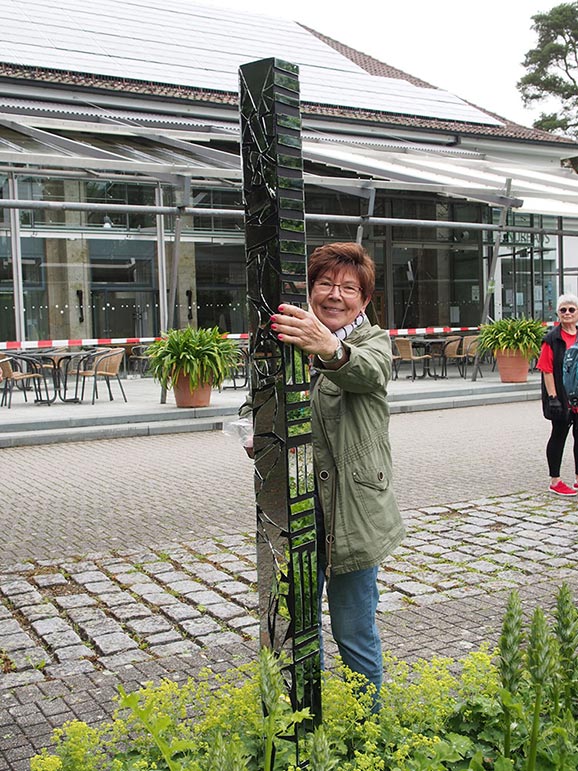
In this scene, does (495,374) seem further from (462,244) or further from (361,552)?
(361,552)

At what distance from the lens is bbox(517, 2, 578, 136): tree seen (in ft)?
159

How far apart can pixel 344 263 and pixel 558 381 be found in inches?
239

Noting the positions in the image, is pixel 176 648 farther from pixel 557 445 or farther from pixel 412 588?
pixel 557 445

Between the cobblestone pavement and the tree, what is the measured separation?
42.0 meters

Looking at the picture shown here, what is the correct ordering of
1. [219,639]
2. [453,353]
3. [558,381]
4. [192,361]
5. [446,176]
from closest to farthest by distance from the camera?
[219,639] < [558,381] < [192,361] < [446,176] < [453,353]

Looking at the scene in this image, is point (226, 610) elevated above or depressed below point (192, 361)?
below

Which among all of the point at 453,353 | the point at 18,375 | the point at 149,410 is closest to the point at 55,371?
the point at 18,375

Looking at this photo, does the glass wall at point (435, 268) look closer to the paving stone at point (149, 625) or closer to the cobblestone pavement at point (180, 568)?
the cobblestone pavement at point (180, 568)

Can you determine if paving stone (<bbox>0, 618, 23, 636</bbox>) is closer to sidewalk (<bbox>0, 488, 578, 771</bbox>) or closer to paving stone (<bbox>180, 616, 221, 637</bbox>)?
sidewalk (<bbox>0, 488, 578, 771</bbox>)

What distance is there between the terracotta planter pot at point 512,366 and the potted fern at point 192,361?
651cm

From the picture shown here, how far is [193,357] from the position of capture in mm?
14461

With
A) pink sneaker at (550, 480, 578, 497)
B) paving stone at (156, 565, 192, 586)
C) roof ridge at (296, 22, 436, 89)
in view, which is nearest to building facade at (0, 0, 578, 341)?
roof ridge at (296, 22, 436, 89)

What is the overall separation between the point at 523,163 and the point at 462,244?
14.1 feet

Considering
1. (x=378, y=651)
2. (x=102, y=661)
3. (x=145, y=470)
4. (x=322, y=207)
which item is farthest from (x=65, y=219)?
(x=378, y=651)
